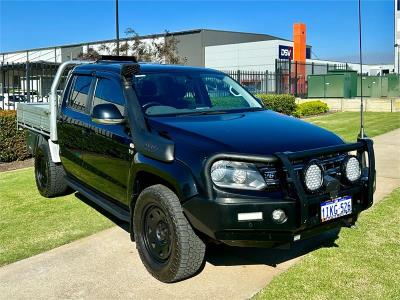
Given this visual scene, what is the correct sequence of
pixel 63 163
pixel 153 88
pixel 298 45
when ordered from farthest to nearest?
pixel 298 45 < pixel 63 163 < pixel 153 88

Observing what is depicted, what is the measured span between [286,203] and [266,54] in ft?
149

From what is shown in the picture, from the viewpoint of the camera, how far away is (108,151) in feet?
14.7

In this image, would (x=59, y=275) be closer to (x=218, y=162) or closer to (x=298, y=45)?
(x=218, y=162)

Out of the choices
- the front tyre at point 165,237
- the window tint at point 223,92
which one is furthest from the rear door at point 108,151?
the window tint at point 223,92

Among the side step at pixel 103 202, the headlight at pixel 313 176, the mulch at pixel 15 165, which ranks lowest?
the mulch at pixel 15 165

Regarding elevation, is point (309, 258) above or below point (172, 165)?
below

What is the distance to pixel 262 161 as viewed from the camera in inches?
129

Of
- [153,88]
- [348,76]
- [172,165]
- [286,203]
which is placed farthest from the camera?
[348,76]

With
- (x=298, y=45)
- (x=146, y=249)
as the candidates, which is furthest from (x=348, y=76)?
(x=146, y=249)

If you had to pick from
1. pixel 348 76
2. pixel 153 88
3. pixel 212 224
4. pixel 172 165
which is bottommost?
pixel 212 224

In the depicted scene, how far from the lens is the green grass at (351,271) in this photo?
3.52m

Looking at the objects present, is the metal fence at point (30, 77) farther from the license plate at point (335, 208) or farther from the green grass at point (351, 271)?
the license plate at point (335, 208)

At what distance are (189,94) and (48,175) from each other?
2572mm

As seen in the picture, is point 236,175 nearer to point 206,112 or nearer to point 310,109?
→ point 206,112
